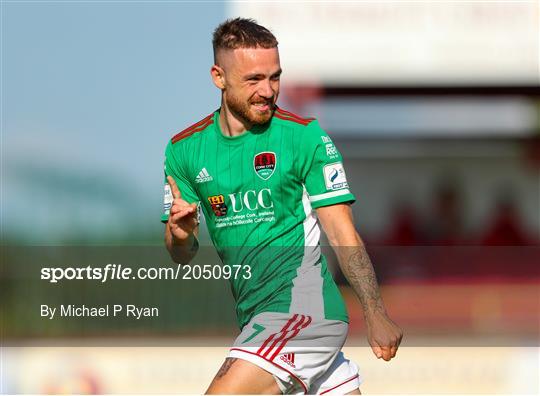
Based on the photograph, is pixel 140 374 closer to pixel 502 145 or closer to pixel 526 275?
pixel 526 275

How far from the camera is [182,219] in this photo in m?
2.87

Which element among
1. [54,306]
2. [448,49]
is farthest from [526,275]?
[54,306]

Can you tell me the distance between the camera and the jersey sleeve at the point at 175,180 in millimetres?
3197

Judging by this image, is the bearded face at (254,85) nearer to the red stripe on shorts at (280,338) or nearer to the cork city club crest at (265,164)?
the cork city club crest at (265,164)

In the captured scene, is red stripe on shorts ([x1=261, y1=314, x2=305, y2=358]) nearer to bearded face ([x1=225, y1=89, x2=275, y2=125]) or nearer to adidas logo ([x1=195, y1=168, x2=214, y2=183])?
adidas logo ([x1=195, y1=168, x2=214, y2=183])

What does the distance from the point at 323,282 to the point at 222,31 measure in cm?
97

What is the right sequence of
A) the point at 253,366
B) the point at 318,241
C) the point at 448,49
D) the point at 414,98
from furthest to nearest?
the point at 414,98, the point at 448,49, the point at 318,241, the point at 253,366

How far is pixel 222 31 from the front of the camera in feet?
10.4

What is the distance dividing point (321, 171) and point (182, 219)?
1.65 ft

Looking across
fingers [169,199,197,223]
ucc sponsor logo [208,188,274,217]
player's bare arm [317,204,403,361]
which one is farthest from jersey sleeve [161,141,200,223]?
player's bare arm [317,204,403,361]

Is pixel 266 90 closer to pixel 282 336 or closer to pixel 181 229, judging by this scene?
pixel 181 229

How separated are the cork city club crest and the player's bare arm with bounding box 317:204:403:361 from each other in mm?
221
